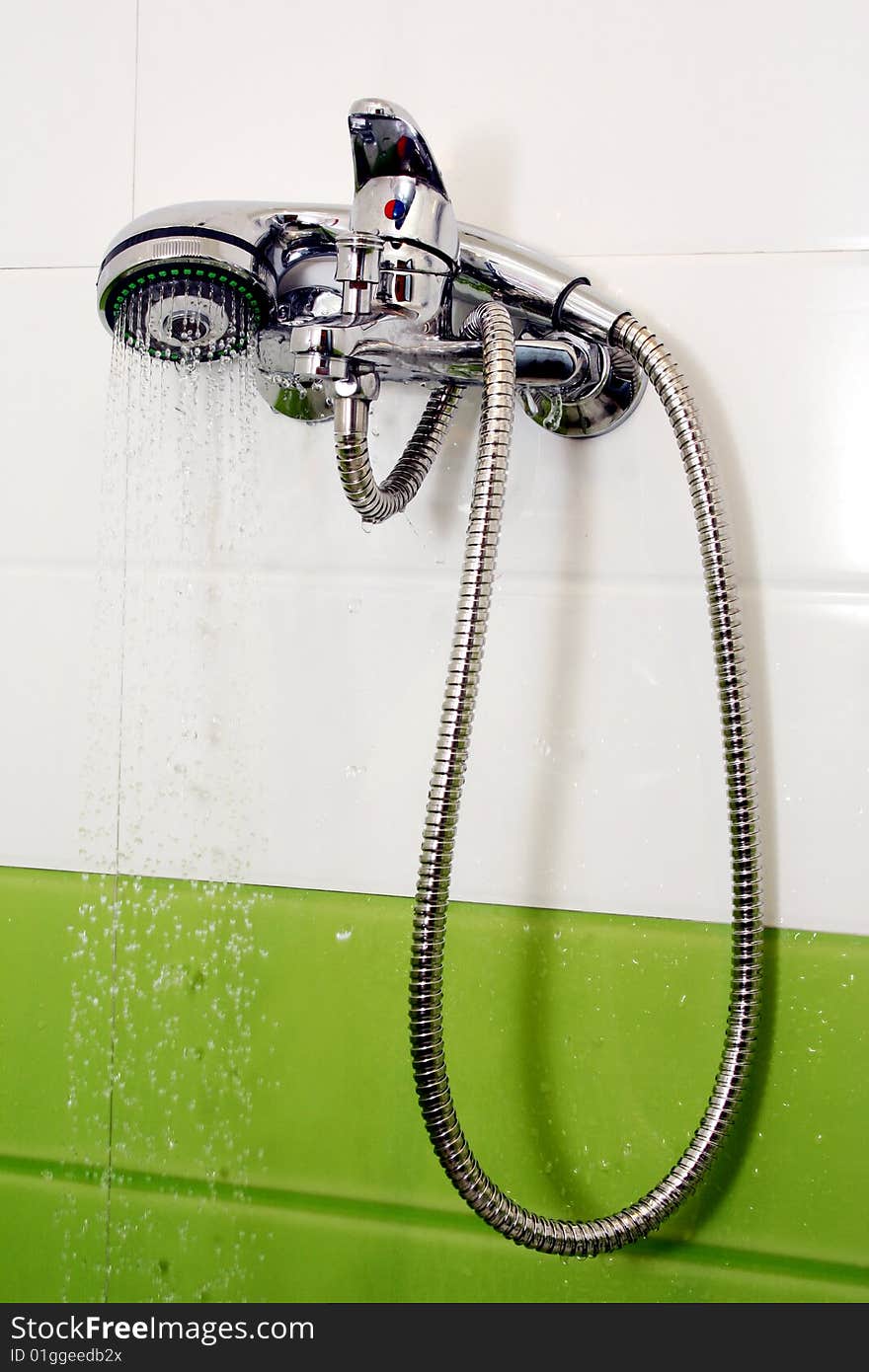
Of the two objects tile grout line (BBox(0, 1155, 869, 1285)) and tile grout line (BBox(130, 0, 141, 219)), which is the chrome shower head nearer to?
tile grout line (BBox(130, 0, 141, 219))

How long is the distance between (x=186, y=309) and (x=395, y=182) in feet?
0.44

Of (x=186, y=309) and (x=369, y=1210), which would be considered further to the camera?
(x=369, y=1210)

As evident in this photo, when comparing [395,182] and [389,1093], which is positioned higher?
[395,182]

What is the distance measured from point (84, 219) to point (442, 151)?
0.83 ft

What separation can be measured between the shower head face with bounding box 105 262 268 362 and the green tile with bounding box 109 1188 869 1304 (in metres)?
0.55

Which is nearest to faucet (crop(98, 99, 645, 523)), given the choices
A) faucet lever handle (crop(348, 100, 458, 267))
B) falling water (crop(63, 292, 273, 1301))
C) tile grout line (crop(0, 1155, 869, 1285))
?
faucet lever handle (crop(348, 100, 458, 267))

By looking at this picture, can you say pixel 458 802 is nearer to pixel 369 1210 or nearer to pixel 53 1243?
pixel 369 1210

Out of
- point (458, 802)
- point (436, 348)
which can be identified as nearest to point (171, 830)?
point (458, 802)

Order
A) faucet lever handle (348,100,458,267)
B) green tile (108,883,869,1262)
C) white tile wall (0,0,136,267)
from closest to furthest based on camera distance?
faucet lever handle (348,100,458,267)
green tile (108,883,869,1262)
white tile wall (0,0,136,267)

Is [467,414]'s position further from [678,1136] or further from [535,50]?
[678,1136]

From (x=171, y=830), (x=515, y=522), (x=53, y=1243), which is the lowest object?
(x=53, y=1243)

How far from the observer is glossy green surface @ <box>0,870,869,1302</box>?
627 mm

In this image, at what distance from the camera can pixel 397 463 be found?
2.10 ft
